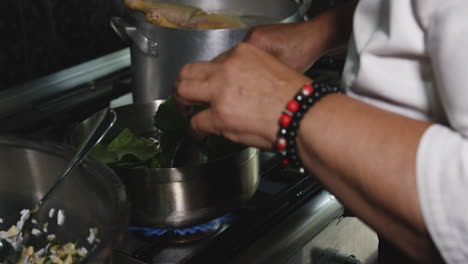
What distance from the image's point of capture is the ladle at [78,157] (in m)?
0.73

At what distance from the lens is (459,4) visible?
586mm

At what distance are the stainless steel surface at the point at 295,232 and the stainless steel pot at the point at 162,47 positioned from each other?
1.13ft

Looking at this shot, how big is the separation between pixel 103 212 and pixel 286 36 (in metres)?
0.44

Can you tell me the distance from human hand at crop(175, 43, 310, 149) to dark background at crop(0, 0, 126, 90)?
2.53 feet

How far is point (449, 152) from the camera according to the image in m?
0.57

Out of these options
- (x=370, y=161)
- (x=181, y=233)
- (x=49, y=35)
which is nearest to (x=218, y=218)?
(x=181, y=233)

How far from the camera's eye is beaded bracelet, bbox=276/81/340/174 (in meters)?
0.65

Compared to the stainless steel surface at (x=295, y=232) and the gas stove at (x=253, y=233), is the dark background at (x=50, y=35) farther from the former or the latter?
the stainless steel surface at (x=295, y=232)

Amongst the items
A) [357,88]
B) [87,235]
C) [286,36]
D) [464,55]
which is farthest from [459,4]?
[87,235]

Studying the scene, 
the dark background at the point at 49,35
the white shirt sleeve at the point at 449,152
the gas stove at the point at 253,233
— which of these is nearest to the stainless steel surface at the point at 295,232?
the gas stove at the point at 253,233

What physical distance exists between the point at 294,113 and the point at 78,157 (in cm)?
27

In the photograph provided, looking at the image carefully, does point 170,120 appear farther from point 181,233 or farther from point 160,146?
point 181,233

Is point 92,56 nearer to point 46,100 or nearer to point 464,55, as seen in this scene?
point 46,100

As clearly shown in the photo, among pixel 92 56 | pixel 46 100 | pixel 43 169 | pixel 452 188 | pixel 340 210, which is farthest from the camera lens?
pixel 92 56
